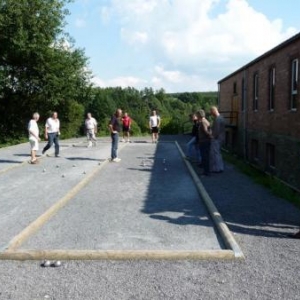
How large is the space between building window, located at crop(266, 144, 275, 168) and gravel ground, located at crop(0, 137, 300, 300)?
12.1 meters

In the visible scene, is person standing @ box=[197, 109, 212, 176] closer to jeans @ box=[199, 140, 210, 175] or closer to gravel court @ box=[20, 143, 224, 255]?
jeans @ box=[199, 140, 210, 175]

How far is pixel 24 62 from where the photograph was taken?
33844 millimetres

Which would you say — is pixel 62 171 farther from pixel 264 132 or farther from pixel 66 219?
pixel 264 132

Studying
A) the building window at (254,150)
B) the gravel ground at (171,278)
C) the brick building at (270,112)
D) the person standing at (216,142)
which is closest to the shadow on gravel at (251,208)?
the gravel ground at (171,278)

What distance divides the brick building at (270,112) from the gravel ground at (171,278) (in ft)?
30.1

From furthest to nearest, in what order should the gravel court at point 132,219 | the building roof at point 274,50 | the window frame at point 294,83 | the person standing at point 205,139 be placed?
1. the window frame at point 294,83
2. the building roof at point 274,50
3. the person standing at point 205,139
4. the gravel court at point 132,219

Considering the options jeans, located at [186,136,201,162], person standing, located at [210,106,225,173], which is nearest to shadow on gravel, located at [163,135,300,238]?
person standing, located at [210,106,225,173]

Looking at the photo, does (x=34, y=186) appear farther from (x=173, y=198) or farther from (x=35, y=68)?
(x=35, y=68)

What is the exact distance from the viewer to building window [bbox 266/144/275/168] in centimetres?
1870

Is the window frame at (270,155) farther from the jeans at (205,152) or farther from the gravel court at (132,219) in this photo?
the gravel court at (132,219)

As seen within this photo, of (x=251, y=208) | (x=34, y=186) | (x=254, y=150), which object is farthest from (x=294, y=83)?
(x=34, y=186)

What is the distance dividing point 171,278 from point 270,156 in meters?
14.5

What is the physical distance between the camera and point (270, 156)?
19.0 meters

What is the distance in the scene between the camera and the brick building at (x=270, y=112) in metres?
15.5
